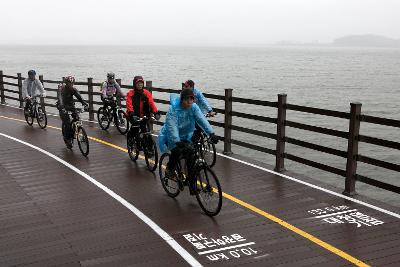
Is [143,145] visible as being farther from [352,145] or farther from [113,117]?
[113,117]

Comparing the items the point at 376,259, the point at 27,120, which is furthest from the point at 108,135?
the point at 376,259

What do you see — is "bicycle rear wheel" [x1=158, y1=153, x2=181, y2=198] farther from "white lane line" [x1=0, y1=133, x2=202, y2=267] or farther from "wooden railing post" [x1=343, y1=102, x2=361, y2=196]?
"wooden railing post" [x1=343, y1=102, x2=361, y2=196]

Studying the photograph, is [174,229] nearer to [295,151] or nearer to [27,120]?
[27,120]

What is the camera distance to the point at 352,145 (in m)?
8.52

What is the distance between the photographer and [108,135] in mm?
15086

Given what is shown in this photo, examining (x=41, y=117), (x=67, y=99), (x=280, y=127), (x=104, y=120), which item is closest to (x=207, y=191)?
(x=280, y=127)

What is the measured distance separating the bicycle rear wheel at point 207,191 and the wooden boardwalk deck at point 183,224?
0.16 m

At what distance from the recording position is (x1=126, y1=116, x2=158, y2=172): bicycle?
10.4m

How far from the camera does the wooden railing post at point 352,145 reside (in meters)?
8.39

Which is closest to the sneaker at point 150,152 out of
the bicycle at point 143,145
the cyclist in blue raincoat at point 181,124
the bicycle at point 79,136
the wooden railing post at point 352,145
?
the bicycle at point 143,145

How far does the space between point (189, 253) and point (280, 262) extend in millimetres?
1224

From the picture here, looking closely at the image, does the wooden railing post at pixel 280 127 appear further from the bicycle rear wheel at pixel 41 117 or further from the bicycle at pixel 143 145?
the bicycle rear wheel at pixel 41 117

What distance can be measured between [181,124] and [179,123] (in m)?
0.04

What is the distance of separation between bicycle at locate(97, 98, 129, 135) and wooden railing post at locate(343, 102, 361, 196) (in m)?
8.44
